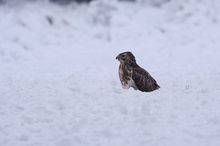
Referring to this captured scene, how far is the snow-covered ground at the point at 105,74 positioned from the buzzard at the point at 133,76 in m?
0.14

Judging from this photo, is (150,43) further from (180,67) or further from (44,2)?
(44,2)

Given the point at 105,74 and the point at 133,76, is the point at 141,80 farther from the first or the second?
the point at 105,74

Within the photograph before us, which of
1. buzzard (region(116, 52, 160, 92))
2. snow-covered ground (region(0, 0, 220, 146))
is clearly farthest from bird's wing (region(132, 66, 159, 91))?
snow-covered ground (region(0, 0, 220, 146))

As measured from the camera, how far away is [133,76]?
347 inches

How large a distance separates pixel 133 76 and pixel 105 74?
165 centimetres

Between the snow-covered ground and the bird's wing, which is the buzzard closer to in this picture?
the bird's wing

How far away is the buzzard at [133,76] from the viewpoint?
8.79 m

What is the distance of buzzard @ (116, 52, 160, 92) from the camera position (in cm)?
879

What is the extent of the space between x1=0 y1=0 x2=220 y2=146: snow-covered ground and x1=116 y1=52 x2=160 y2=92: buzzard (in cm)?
14

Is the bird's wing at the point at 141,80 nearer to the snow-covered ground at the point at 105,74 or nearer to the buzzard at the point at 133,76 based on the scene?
the buzzard at the point at 133,76

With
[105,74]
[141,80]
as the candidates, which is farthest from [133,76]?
[105,74]

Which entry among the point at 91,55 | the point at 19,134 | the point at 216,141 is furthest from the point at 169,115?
the point at 91,55

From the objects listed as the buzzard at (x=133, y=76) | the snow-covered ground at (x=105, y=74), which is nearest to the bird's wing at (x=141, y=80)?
the buzzard at (x=133, y=76)

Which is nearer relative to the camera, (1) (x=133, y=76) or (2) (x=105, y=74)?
(1) (x=133, y=76)
